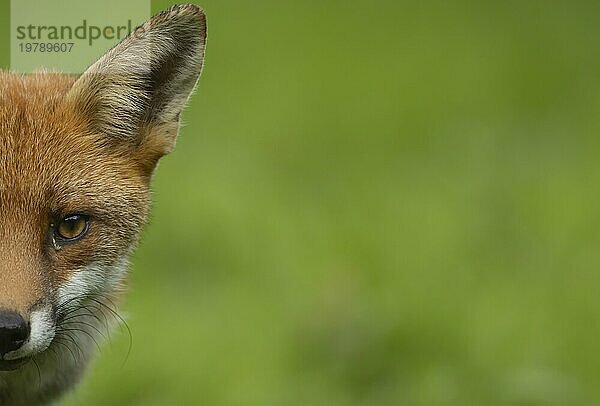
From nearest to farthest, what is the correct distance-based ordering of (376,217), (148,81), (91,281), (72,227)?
(72,227)
(91,281)
(148,81)
(376,217)

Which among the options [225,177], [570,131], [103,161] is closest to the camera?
[103,161]

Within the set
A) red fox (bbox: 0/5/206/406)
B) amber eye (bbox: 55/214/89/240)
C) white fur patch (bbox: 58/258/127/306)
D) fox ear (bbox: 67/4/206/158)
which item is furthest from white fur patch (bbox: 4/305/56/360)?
fox ear (bbox: 67/4/206/158)

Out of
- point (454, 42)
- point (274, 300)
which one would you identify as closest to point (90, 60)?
point (274, 300)

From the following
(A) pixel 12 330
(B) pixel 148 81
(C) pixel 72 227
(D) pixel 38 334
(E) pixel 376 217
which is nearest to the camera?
(A) pixel 12 330

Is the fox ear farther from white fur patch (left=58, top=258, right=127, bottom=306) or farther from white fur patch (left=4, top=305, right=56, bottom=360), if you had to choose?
white fur patch (left=4, top=305, right=56, bottom=360)

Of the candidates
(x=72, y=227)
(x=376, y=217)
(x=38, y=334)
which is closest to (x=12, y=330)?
(x=38, y=334)

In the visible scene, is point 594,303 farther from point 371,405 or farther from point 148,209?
point 148,209

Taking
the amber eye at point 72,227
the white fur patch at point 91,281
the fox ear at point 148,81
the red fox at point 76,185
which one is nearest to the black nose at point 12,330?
the red fox at point 76,185

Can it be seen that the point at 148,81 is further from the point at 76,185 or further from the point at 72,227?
the point at 72,227
